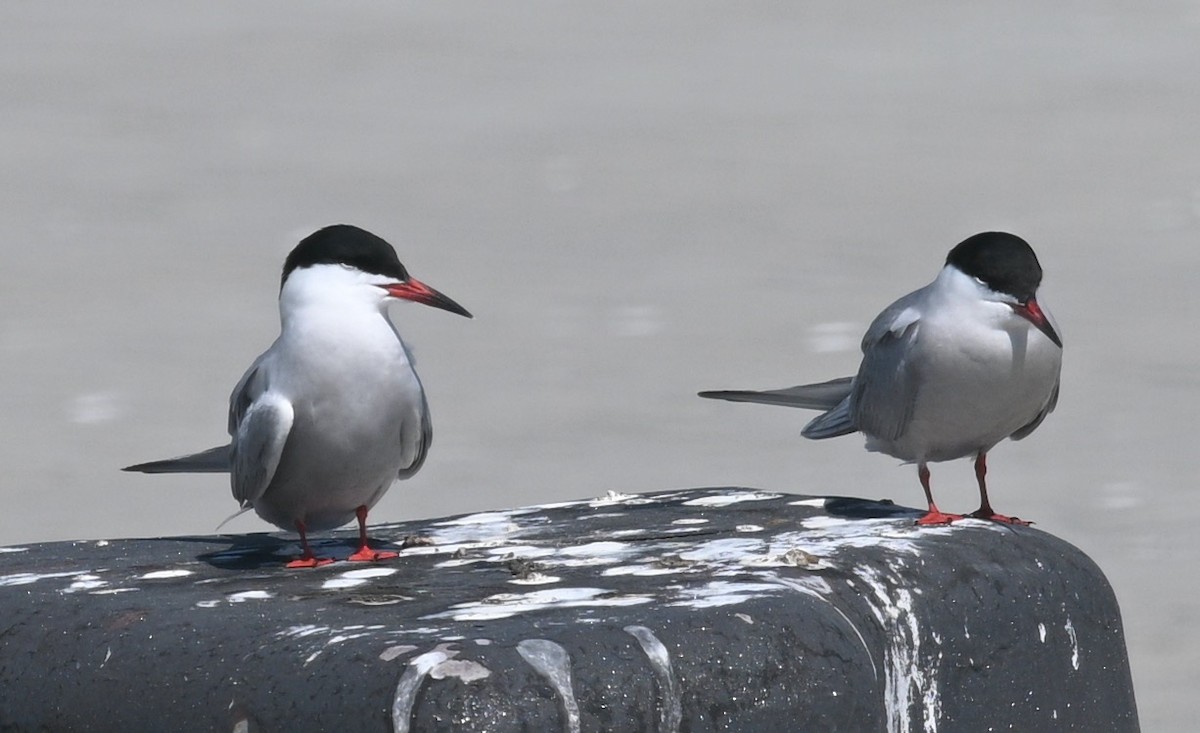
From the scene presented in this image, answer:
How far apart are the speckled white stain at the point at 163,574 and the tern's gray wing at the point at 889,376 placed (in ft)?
5.11

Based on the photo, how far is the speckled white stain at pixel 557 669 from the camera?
8.89ft

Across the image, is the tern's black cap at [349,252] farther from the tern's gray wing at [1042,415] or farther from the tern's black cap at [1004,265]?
the tern's gray wing at [1042,415]

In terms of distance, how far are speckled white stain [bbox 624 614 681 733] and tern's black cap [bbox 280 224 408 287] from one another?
1.06m

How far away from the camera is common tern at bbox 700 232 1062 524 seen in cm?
397

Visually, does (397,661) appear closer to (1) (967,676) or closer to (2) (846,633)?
(2) (846,633)

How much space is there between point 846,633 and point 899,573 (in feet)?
1.16

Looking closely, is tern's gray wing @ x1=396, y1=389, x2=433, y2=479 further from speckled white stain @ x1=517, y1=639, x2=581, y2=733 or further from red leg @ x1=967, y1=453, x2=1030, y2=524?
red leg @ x1=967, y1=453, x2=1030, y2=524

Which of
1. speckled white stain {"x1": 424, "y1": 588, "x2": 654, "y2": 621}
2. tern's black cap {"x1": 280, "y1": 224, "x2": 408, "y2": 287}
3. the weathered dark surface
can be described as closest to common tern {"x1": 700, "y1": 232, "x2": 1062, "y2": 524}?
the weathered dark surface

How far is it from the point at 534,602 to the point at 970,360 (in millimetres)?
1331

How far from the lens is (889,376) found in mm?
4180

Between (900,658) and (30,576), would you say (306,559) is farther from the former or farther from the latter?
(900,658)

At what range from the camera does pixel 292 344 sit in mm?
3551

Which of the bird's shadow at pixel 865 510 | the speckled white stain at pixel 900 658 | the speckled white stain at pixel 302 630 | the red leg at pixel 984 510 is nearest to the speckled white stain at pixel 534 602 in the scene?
the speckled white stain at pixel 302 630

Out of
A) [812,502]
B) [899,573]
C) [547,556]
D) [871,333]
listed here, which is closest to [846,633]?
[899,573]
